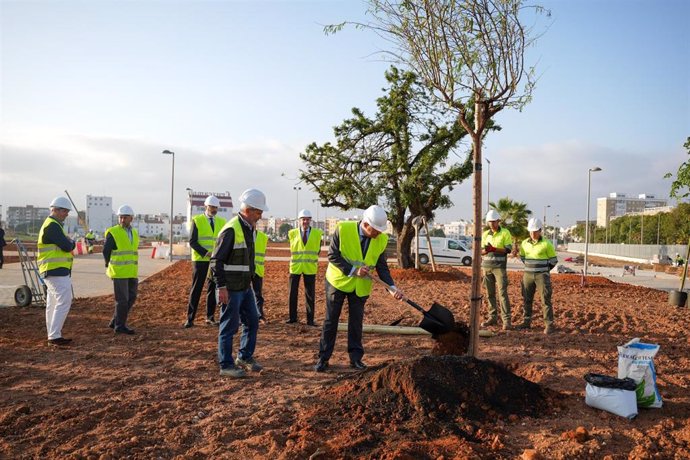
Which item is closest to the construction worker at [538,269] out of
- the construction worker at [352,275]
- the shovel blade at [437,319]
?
the shovel blade at [437,319]

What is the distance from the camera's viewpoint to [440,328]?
19.6 ft

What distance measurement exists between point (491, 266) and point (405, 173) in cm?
831

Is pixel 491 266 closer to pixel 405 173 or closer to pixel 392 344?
pixel 392 344

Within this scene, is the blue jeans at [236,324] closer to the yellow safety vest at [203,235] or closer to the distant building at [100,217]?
the yellow safety vest at [203,235]

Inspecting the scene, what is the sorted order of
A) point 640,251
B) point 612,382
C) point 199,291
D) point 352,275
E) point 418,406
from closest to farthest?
point 418,406, point 612,382, point 352,275, point 199,291, point 640,251

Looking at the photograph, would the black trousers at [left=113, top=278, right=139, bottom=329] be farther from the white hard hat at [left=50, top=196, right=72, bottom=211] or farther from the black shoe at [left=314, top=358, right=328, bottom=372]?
the black shoe at [left=314, top=358, right=328, bottom=372]

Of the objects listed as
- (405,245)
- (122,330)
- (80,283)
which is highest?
(405,245)

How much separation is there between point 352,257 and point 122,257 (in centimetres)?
372

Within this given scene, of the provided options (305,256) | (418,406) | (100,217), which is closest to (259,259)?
(305,256)

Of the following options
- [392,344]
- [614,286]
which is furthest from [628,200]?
[392,344]

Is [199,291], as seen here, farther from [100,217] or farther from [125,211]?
[100,217]

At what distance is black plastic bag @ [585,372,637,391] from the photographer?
4.27m

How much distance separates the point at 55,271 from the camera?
6598 millimetres

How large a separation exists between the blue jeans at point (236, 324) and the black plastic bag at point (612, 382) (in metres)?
3.39
